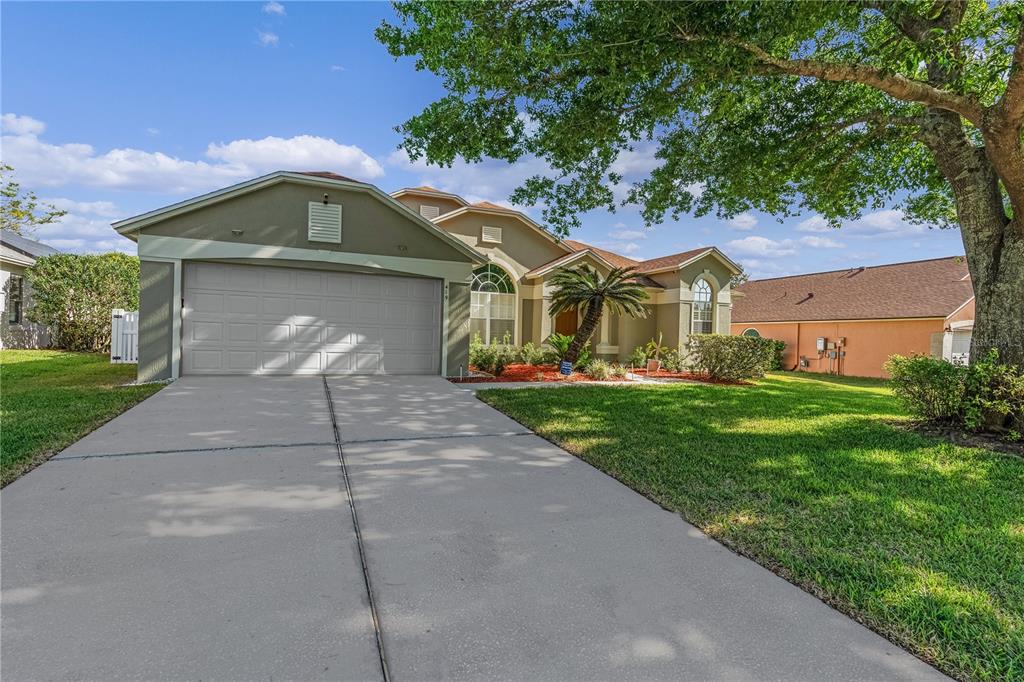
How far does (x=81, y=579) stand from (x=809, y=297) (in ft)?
97.5

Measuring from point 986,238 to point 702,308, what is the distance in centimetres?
1064

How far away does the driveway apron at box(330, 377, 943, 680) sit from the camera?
2.06 m

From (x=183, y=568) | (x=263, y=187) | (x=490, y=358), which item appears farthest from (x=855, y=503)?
(x=263, y=187)

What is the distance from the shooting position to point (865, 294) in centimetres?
2330

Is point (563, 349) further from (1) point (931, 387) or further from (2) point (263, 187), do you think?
(1) point (931, 387)

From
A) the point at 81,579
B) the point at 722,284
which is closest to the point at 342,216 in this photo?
the point at 81,579

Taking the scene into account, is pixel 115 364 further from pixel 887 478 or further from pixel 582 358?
pixel 887 478

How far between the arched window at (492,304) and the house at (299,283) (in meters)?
3.92

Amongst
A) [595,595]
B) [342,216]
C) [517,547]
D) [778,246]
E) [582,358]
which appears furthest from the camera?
[778,246]

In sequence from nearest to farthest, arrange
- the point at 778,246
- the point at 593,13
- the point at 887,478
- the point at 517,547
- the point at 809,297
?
the point at 517,547 → the point at 887,478 → the point at 593,13 → the point at 809,297 → the point at 778,246

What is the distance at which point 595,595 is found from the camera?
256cm

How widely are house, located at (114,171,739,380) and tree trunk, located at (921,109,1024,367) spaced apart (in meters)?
8.35

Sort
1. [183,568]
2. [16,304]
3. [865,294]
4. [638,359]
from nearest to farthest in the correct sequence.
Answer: [183,568] < [638,359] < [16,304] < [865,294]

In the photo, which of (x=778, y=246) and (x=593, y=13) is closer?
(x=593, y=13)
